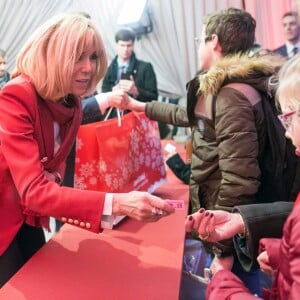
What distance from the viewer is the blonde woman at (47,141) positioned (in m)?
1.04

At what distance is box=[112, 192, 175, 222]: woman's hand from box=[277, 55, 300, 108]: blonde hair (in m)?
0.38

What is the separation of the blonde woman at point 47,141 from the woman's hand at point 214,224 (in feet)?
0.23

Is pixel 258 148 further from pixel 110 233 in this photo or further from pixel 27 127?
pixel 27 127

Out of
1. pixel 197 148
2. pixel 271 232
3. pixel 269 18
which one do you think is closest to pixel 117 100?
pixel 197 148

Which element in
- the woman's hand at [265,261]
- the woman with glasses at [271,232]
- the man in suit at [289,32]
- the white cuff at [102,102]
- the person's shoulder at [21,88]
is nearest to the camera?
the woman with glasses at [271,232]

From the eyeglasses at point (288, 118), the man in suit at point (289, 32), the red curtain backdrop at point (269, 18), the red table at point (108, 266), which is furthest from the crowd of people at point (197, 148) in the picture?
the red curtain backdrop at point (269, 18)

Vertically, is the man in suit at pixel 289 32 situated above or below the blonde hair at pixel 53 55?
below

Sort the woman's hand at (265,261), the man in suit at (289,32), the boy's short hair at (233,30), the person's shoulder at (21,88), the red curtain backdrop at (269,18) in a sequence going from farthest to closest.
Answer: the red curtain backdrop at (269,18) < the man in suit at (289,32) < the boy's short hair at (233,30) < the person's shoulder at (21,88) < the woman's hand at (265,261)

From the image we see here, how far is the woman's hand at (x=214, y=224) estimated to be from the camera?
3.41ft

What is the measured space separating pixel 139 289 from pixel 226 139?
609 millimetres

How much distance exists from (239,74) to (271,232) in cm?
59

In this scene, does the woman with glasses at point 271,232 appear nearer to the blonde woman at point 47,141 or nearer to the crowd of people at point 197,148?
the crowd of people at point 197,148

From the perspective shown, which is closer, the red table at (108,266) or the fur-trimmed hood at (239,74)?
the red table at (108,266)

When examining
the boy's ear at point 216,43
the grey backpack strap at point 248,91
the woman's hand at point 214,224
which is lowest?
the woman's hand at point 214,224
